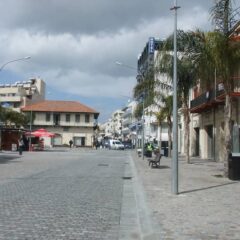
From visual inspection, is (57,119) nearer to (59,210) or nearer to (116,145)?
(116,145)

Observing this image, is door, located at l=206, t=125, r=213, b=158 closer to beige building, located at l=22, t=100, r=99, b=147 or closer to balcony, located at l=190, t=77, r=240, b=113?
balcony, located at l=190, t=77, r=240, b=113

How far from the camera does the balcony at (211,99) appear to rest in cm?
3275

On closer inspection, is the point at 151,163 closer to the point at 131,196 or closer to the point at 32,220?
the point at 131,196

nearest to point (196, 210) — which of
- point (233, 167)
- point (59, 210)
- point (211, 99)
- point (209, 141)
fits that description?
point (59, 210)

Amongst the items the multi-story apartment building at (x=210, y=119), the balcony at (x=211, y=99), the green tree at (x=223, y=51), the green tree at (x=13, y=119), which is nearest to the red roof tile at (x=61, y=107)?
the green tree at (x=13, y=119)

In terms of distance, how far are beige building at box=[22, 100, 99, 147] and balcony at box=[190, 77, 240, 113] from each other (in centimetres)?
6343

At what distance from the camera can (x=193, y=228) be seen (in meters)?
10.1

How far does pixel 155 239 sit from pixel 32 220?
305 centimetres

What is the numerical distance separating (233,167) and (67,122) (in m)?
89.7

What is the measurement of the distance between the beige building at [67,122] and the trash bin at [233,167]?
87.7 meters

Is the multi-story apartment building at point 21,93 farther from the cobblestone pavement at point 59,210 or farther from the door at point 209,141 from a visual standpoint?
the cobblestone pavement at point 59,210

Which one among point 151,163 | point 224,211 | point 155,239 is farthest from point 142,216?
point 151,163

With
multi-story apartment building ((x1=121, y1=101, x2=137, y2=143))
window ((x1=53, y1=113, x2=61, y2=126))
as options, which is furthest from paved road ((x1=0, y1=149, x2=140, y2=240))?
multi-story apartment building ((x1=121, y1=101, x2=137, y2=143))

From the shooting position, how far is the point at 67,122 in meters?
110
